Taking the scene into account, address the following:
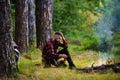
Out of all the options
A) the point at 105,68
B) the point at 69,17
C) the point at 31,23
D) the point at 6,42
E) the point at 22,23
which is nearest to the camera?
the point at 6,42

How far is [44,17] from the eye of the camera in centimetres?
2217

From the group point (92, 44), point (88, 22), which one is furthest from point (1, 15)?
point (88, 22)

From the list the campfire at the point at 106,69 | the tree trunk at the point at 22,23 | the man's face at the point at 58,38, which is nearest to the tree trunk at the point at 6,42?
the campfire at the point at 106,69

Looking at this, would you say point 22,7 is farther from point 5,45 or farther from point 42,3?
point 5,45

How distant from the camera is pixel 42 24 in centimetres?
2216

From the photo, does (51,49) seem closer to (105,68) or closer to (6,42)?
(105,68)

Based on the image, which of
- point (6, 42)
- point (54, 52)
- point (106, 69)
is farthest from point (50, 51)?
point (6, 42)

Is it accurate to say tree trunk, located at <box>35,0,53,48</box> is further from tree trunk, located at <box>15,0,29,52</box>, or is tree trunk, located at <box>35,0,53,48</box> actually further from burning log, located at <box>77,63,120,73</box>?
burning log, located at <box>77,63,120,73</box>

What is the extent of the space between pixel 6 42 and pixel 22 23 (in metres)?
7.49

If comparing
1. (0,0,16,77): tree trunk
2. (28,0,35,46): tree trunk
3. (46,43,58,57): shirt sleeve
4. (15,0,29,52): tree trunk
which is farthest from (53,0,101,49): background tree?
(0,0,16,77): tree trunk

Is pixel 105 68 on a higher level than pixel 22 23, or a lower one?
lower

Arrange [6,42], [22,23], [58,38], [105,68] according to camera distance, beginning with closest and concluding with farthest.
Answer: [6,42] < [105,68] < [58,38] < [22,23]

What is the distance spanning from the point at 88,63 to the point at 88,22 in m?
16.3

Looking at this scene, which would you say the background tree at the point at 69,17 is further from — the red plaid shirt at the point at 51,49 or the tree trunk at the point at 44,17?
the red plaid shirt at the point at 51,49
